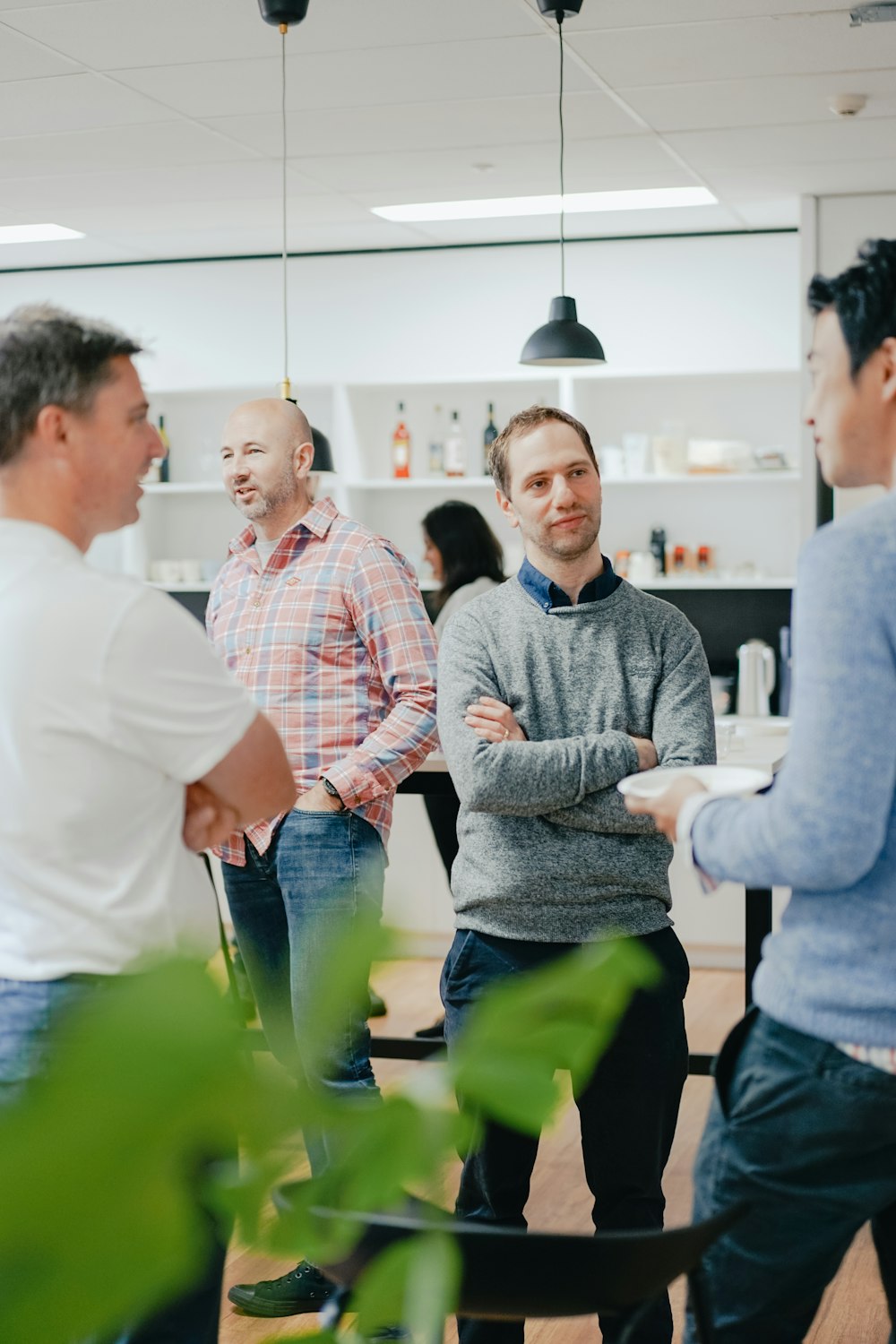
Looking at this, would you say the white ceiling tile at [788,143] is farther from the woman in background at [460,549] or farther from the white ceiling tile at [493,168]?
the woman in background at [460,549]

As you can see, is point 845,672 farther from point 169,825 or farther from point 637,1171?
point 637,1171

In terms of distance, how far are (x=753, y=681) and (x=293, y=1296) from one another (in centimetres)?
361

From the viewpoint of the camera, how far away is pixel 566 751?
2023 mm

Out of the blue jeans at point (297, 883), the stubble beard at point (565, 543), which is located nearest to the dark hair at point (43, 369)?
the stubble beard at point (565, 543)

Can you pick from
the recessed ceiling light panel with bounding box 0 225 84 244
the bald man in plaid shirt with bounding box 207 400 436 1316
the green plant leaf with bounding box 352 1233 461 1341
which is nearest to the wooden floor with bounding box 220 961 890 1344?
the bald man in plaid shirt with bounding box 207 400 436 1316

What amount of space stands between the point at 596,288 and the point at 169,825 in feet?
A: 16.8

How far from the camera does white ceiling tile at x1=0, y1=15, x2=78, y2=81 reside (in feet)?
11.8

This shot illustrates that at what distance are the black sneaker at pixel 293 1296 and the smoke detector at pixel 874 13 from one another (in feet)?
9.71

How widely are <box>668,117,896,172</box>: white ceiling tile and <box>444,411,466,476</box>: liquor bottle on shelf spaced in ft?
5.52

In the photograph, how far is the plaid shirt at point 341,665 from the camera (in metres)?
2.60

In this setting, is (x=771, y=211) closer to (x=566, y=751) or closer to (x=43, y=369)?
(x=566, y=751)

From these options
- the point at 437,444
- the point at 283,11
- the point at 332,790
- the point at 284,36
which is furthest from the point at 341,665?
the point at 437,444

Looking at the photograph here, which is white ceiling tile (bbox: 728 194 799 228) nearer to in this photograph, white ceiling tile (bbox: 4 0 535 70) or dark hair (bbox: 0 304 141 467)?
white ceiling tile (bbox: 4 0 535 70)

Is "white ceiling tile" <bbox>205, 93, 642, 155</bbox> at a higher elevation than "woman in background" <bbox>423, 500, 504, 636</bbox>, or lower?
higher
